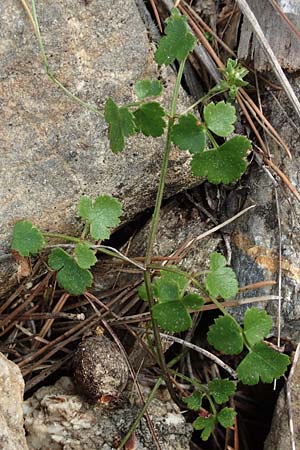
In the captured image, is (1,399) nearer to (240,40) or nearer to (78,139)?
(78,139)

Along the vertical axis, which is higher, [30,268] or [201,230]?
[30,268]

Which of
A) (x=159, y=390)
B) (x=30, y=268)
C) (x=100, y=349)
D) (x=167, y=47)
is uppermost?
(x=167, y=47)

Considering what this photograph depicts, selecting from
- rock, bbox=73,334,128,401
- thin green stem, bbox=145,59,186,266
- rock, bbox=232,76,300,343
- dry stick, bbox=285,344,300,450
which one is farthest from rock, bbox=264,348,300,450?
thin green stem, bbox=145,59,186,266

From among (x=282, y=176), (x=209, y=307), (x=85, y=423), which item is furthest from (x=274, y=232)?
(x=85, y=423)

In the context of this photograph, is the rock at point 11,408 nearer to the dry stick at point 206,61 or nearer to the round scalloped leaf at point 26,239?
the round scalloped leaf at point 26,239

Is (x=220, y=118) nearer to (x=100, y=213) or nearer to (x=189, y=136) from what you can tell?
(x=189, y=136)

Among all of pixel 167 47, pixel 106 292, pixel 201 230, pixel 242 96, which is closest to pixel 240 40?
pixel 242 96

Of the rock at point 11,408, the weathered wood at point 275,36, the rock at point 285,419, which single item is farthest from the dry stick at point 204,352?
the weathered wood at point 275,36
